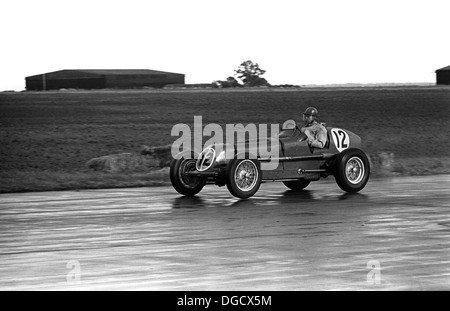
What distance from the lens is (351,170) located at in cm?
2094

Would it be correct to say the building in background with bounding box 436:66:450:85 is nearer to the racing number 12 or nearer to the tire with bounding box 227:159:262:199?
the racing number 12

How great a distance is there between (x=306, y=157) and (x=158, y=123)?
2608cm

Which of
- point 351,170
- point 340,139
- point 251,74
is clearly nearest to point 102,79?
point 251,74

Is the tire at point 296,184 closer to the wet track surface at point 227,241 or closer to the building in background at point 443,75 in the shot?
the wet track surface at point 227,241

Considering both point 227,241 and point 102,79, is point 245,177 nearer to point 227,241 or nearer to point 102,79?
point 227,241

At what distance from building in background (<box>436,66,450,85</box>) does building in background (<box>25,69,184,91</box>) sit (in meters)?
24.8

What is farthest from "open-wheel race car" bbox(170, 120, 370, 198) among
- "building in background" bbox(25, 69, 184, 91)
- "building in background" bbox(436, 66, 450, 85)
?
"building in background" bbox(436, 66, 450, 85)

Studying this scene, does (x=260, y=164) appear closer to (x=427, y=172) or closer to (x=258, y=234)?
(x=258, y=234)

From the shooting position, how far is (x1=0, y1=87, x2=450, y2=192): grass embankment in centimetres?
2830

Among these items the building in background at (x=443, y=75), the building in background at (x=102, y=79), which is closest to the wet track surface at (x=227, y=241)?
the building in background at (x=102, y=79)

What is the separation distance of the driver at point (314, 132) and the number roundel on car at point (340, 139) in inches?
10.5

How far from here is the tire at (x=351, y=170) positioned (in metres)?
20.5

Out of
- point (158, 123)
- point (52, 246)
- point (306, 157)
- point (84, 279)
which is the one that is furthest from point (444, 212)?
point (158, 123)

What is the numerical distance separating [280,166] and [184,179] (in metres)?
1.80
